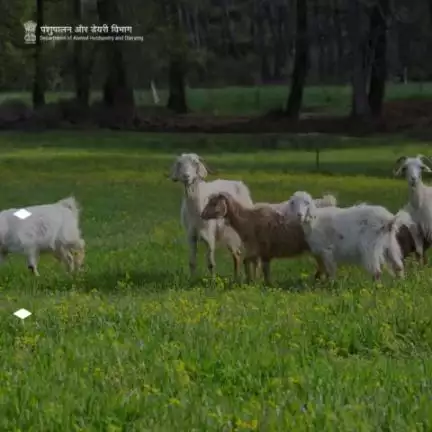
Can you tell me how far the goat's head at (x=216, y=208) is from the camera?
13359 mm

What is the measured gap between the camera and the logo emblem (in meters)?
42.1

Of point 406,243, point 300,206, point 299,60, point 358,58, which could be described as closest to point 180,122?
point 299,60

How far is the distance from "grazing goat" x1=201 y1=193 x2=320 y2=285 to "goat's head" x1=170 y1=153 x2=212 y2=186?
33.1 inches

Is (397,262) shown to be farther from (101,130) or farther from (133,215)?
(101,130)

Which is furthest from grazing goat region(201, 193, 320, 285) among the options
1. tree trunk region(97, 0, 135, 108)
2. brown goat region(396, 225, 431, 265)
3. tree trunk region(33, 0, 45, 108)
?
tree trunk region(97, 0, 135, 108)

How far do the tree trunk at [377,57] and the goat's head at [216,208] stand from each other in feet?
112

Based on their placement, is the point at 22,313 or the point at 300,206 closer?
the point at 22,313

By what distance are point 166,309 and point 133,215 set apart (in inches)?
431

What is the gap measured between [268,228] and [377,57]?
37.6 metres

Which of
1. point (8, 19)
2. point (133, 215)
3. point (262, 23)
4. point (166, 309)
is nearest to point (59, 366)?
point (166, 309)

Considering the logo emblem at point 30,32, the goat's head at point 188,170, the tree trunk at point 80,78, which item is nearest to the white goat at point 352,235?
the goat's head at point 188,170

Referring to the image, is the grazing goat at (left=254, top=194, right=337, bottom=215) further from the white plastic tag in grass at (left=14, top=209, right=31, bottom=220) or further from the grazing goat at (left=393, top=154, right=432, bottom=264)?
the white plastic tag in grass at (left=14, top=209, right=31, bottom=220)

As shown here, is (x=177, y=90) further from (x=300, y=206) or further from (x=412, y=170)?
(x=300, y=206)

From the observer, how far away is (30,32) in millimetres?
43094
